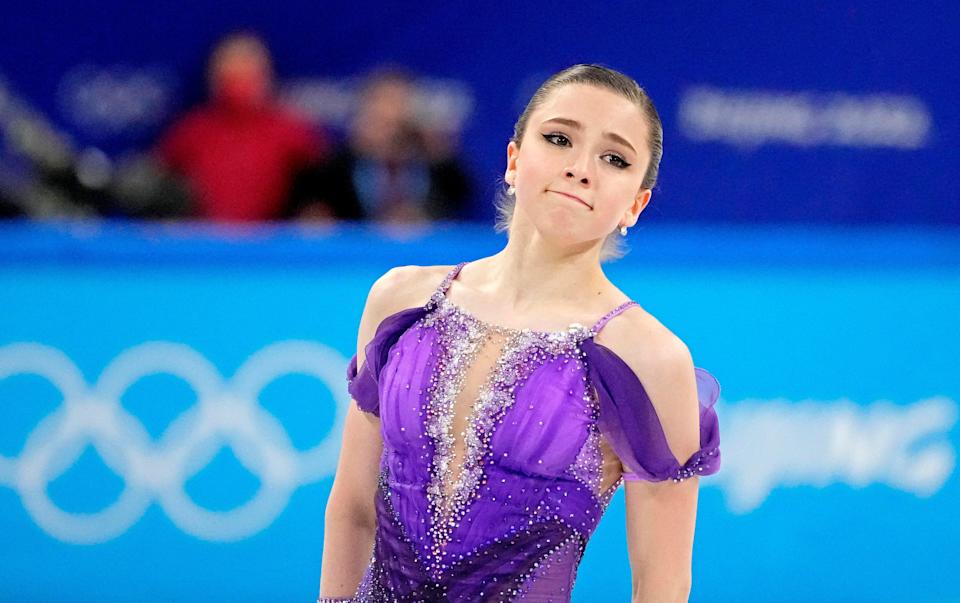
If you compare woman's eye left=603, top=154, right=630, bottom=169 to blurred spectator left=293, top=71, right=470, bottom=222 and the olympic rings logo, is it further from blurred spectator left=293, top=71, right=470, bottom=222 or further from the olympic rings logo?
blurred spectator left=293, top=71, right=470, bottom=222

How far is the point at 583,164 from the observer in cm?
212

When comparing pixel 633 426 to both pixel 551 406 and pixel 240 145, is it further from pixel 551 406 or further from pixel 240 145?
pixel 240 145

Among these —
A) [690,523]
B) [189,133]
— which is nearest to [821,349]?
[690,523]

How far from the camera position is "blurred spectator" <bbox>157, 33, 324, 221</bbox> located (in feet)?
21.7

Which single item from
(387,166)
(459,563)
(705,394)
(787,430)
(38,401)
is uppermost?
(387,166)

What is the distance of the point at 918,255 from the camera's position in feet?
15.1

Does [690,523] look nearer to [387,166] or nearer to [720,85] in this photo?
A: [387,166]

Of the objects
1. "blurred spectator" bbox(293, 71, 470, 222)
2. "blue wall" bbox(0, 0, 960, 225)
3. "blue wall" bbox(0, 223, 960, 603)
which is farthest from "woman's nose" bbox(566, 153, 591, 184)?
"blue wall" bbox(0, 0, 960, 225)

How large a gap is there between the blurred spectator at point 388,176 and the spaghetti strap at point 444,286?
144 inches

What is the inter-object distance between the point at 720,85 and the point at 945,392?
3586mm

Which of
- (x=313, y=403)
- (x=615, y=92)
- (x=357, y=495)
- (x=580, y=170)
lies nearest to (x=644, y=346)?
(x=580, y=170)

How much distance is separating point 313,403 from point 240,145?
8.50ft

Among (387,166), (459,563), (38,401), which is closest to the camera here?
(459,563)

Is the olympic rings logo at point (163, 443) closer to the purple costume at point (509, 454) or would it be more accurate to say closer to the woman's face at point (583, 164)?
the purple costume at point (509, 454)
